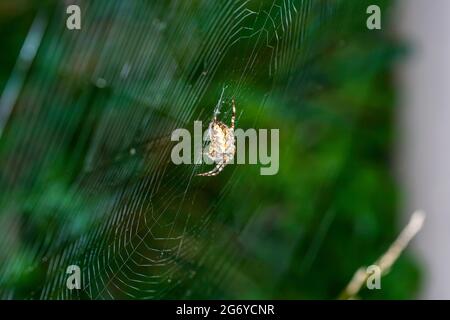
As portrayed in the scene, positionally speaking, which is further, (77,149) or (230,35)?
(77,149)

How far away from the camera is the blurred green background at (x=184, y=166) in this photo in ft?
3.86

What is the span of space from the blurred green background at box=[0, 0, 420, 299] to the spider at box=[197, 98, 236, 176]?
2cm

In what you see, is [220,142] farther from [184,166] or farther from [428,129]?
[428,129]

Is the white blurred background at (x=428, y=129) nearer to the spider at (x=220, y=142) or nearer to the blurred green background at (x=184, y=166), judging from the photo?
the blurred green background at (x=184, y=166)

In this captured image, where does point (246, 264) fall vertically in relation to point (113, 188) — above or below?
above

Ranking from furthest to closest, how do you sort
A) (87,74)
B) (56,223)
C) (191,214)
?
(87,74) < (191,214) < (56,223)

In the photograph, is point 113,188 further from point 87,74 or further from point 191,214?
point 87,74

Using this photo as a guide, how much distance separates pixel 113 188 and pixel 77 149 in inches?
14.4

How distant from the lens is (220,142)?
1.17 meters

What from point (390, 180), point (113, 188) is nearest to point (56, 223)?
point (113, 188)

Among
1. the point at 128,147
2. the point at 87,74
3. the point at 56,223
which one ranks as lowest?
the point at 56,223

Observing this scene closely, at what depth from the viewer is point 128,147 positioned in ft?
4.00

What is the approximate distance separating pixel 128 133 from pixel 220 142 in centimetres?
17

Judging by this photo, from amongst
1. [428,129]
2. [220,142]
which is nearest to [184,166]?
[220,142]
